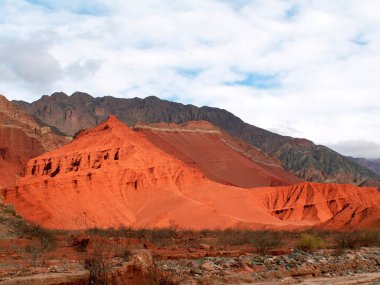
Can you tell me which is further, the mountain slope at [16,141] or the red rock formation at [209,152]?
the red rock formation at [209,152]

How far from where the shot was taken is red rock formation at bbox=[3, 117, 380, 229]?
58.4 m

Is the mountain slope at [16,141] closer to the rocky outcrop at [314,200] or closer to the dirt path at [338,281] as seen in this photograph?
the rocky outcrop at [314,200]

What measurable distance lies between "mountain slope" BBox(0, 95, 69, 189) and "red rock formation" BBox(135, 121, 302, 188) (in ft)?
76.8

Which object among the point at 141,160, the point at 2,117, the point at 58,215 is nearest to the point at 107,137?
the point at 141,160

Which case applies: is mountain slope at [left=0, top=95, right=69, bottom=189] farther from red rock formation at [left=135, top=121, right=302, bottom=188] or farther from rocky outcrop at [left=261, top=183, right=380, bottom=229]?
rocky outcrop at [left=261, top=183, right=380, bottom=229]

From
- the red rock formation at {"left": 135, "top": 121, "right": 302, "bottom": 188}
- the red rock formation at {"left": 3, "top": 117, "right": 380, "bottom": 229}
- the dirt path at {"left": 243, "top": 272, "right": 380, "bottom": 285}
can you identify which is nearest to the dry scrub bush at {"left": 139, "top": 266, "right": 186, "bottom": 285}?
the dirt path at {"left": 243, "top": 272, "right": 380, "bottom": 285}

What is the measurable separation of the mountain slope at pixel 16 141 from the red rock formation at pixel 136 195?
2823 centimetres

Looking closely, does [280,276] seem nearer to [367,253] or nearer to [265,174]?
[367,253]

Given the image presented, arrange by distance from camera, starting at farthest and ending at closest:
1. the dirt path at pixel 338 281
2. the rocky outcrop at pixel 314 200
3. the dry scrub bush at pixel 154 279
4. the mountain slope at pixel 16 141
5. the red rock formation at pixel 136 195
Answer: the mountain slope at pixel 16 141
the rocky outcrop at pixel 314 200
the red rock formation at pixel 136 195
the dirt path at pixel 338 281
the dry scrub bush at pixel 154 279

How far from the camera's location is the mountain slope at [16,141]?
104m

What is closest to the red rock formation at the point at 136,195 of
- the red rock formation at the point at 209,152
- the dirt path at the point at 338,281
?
the red rock formation at the point at 209,152

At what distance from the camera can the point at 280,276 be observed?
17.3 metres

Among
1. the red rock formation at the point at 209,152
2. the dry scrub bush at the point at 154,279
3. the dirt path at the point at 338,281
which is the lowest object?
the dirt path at the point at 338,281

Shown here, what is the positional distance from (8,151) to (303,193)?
6156cm
